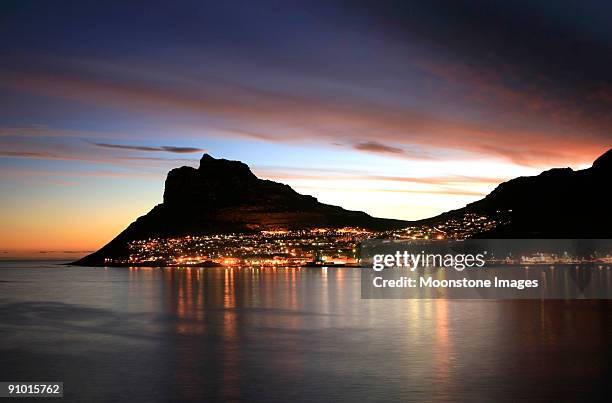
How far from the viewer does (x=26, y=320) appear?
59.2 m

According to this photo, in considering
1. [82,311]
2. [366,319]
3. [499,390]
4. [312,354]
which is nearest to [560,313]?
[366,319]

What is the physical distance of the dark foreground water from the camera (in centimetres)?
2720

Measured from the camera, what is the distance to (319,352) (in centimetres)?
3828

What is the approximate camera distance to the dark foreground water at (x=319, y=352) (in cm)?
2720

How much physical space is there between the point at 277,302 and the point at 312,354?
133 ft

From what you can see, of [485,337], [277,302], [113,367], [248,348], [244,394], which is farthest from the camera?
[277,302]

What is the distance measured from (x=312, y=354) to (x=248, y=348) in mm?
4583

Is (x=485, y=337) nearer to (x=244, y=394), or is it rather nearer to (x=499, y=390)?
(x=499, y=390)

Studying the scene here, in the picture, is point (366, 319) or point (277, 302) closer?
point (366, 319)

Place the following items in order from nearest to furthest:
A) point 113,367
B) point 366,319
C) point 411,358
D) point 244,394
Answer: point 244,394 → point 113,367 → point 411,358 → point 366,319

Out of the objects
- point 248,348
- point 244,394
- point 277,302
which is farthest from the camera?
point 277,302

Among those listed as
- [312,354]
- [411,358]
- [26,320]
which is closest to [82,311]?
[26,320]

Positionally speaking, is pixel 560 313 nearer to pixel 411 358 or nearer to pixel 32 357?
pixel 411 358

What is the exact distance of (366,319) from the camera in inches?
2245
